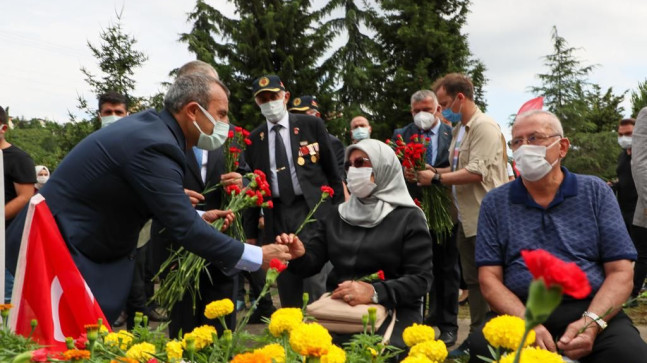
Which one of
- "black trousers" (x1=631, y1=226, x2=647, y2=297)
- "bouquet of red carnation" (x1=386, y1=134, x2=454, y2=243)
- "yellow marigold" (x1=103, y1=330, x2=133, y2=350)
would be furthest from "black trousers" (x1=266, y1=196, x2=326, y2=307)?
"black trousers" (x1=631, y1=226, x2=647, y2=297)

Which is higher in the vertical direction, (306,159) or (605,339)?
(306,159)

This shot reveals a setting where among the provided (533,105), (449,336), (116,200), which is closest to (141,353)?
(116,200)

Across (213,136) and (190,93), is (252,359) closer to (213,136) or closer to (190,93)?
(190,93)

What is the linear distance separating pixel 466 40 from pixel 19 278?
76.0 ft

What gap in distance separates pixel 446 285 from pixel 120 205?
143 inches

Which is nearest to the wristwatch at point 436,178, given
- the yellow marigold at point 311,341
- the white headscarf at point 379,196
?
the white headscarf at point 379,196

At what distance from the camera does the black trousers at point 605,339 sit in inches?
105

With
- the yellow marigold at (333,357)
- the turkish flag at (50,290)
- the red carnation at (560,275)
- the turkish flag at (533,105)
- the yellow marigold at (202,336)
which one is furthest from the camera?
the turkish flag at (533,105)

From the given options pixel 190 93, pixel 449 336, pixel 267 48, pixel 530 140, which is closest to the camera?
pixel 190 93

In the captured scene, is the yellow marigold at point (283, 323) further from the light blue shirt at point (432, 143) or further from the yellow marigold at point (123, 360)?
the light blue shirt at point (432, 143)

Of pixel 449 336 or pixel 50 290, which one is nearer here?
pixel 50 290

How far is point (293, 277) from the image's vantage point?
4.79 meters

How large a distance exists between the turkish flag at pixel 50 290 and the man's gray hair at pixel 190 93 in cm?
79

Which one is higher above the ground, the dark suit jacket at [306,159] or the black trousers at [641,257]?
the dark suit jacket at [306,159]
